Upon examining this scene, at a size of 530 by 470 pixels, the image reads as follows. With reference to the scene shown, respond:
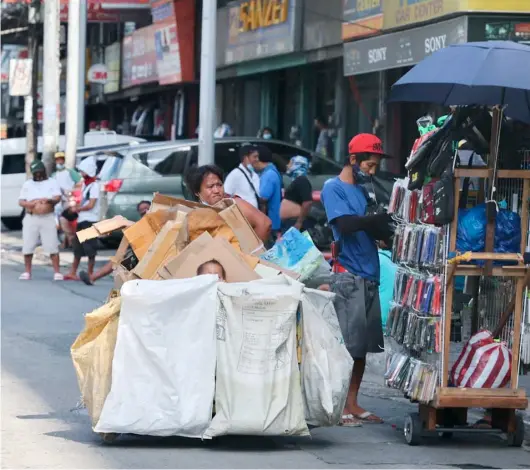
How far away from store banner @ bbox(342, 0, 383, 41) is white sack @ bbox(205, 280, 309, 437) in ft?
39.6

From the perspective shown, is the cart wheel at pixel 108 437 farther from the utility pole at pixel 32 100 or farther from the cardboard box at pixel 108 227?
the utility pole at pixel 32 100

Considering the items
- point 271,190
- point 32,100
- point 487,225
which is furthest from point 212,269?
point 32,100

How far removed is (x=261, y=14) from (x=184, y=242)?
58.1ft

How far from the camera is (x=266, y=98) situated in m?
30.0

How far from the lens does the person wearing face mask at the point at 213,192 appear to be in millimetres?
8953

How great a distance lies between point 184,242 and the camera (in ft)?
27.2

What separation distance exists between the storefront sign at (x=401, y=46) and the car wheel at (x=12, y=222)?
13841 millimetres

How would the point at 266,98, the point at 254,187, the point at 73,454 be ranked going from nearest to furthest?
the point at 73,454, the point at 254,187, the point at 266,98

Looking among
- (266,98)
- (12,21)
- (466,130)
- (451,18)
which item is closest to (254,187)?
(451,18)

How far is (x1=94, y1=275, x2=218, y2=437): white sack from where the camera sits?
299 inches

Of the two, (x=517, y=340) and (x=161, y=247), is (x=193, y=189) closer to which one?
(x=161, y=247)

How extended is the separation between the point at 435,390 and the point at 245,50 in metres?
19.2

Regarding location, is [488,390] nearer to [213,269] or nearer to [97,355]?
[213,269]

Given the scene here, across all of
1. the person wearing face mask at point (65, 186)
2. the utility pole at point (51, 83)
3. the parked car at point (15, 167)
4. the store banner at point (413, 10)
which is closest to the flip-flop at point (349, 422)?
the store banner at point (413, 10)
